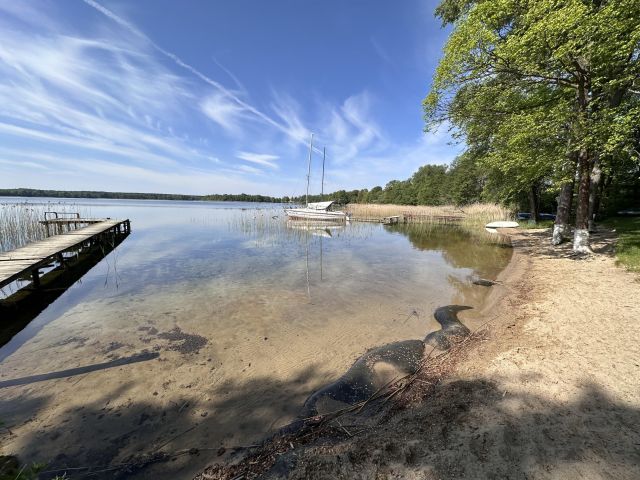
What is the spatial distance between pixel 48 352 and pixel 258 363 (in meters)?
3.92

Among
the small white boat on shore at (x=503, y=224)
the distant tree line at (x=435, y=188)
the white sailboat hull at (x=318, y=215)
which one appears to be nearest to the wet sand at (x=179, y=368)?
the small white boat on shore at (x=503, y=224)

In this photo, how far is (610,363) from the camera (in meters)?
3.46

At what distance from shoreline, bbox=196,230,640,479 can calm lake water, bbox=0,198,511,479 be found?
45.0 inches

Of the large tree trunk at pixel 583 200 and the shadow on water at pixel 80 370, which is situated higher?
the large tree trunk at pixel 583 200

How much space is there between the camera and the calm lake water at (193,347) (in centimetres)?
321

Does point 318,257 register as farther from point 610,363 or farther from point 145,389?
point 610,363

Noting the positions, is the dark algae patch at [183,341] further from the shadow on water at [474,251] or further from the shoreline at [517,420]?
the shadow on water at [474,251]

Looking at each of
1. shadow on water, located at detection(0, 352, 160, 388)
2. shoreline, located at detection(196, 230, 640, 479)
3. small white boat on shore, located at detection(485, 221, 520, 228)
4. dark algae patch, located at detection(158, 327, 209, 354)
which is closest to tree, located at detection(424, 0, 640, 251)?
shoreline, located at detection(196, 230, 640, 479)

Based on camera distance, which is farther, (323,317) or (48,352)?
(323,317)

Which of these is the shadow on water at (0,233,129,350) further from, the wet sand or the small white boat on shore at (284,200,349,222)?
the small white boat on shore at (284,200,349,222)

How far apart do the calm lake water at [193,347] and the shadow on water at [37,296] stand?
34 cm

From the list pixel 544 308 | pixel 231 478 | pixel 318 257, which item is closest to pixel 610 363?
pixel 544 308

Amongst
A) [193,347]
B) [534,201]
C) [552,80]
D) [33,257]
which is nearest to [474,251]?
[552,80]

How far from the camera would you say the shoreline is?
2.13 metres
